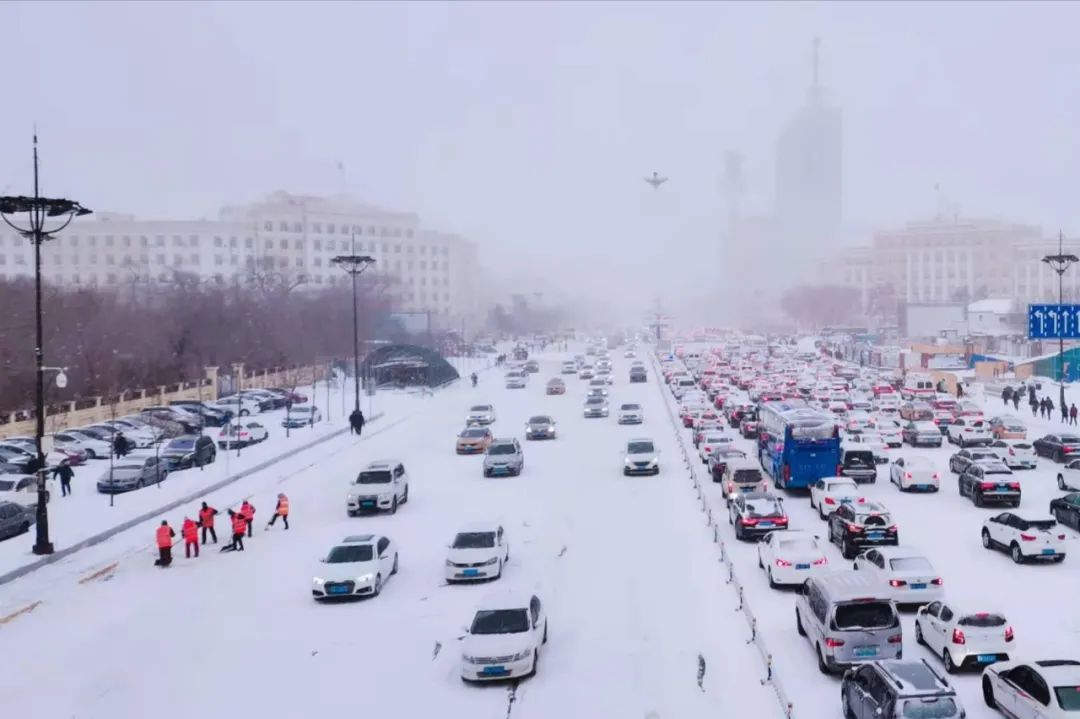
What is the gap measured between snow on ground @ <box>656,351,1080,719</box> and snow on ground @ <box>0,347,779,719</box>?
614mm

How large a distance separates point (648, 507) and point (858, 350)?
79.5 meters

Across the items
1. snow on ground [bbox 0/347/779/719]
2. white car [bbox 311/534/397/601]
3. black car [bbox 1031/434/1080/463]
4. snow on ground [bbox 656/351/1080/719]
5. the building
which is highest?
the building

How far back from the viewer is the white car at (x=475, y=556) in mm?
21391

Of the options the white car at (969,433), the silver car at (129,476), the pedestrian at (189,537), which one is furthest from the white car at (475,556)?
the white car at (969,433)

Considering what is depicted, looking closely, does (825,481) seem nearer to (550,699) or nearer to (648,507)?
(648,507)

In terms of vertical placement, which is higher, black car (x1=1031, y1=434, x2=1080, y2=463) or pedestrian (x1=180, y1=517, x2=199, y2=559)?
black car (x1=1031, y1=434, x2=1080, y2=463)

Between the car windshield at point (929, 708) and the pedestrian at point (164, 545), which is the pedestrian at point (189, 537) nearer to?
the pedestrian at point (164, 545)

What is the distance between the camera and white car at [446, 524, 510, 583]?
2139 centimetres

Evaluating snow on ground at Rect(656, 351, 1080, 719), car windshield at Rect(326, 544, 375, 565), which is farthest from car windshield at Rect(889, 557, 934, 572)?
car windshield at Rect(326, 544, 375, 565)

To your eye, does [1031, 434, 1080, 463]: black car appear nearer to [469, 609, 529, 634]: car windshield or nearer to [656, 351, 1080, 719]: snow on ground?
[656, 351, 1080, 719]: snow on ground

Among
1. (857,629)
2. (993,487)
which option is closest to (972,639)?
(857,629)

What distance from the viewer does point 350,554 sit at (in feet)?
69.1

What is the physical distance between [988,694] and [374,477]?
2010cm

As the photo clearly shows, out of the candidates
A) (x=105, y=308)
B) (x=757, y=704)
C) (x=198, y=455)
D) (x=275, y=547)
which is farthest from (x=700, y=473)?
(x=105, y=308)
